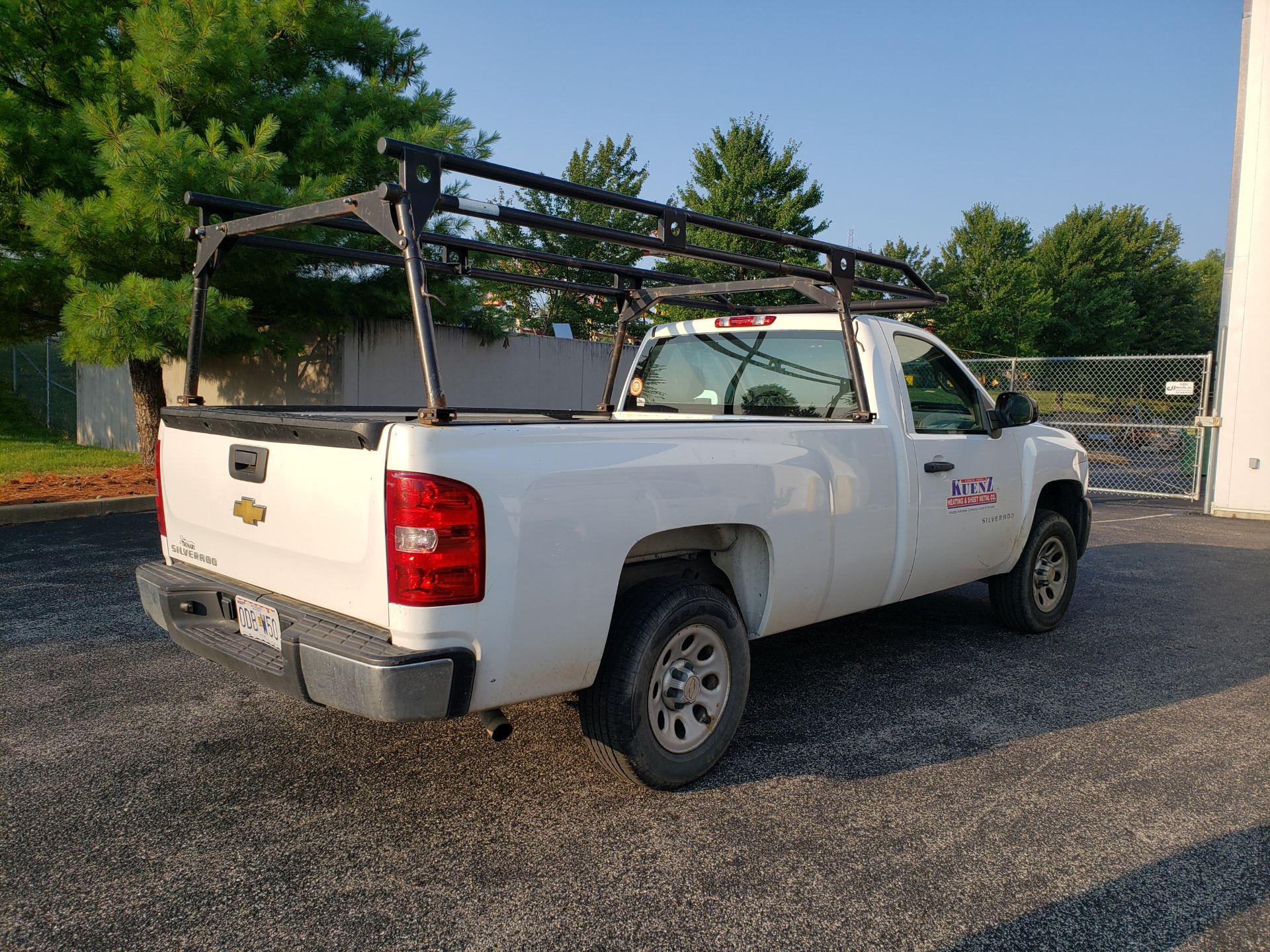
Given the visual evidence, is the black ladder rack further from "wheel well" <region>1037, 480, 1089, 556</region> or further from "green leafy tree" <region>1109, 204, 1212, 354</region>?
"green leafy tree" <region>1109, 204, 1212, 354</region>

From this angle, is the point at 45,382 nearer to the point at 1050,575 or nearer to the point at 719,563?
the point at 719,563

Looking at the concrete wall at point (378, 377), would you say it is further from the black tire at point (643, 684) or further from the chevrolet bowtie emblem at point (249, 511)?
the black tire at point (643, 684)

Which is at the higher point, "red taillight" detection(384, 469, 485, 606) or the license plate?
"red taillight" detection(384, 469, 485, 606)

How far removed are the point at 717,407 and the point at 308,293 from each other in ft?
26.3

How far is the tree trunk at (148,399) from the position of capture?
11727 millimetres

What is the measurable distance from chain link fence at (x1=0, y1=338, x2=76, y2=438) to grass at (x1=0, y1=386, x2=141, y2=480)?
25 cm

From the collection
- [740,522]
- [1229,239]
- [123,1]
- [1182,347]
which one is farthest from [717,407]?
[1182,347]

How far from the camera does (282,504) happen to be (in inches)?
122

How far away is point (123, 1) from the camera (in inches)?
410

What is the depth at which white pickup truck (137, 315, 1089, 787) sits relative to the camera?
2.72 m

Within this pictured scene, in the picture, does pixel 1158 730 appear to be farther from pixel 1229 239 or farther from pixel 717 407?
pixel 1229 239

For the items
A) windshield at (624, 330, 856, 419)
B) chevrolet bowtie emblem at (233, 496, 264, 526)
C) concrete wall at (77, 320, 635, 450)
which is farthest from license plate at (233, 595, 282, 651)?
concrete wall at (77, 320, 635, 450)

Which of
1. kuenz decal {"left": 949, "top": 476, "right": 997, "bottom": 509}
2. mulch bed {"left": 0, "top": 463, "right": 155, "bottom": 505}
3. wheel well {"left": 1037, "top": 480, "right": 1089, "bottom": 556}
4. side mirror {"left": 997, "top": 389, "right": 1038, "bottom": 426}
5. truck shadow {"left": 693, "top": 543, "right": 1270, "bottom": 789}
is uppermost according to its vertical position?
side mirror {"left": 997, "top": 389, "right": 1038, "bottom": 426}

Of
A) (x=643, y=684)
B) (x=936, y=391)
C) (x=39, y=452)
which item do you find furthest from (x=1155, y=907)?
(x=39, y=452)
